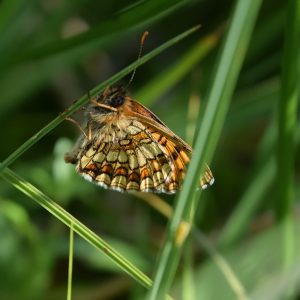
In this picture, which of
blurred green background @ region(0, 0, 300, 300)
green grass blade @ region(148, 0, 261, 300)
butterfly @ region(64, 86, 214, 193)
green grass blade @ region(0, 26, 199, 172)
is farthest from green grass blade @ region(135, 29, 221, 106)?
green grass blade @ region(148, 0, 261, 300)

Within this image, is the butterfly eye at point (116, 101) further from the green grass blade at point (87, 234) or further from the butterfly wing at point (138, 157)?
the green grass blade at point (87, 234)

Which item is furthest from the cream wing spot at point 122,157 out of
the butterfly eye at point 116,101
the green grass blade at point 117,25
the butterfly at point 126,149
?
the green grass blade at point 117,25

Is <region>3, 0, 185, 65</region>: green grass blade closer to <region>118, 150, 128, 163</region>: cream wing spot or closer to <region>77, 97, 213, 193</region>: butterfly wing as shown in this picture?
<region>77, 97, 213, 193</region>: butterfly wing

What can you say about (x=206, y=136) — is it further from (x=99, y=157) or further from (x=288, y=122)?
(x=99, y=157)

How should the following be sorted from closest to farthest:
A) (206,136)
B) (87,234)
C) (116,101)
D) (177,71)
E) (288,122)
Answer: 1. (206,136)
2. (87,234)
3. (288,122)
4. (116,101)
5. (177,71)

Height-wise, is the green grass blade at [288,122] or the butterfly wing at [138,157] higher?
the butterfly wing at [138,157]

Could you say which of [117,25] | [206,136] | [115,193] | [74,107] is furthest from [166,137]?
[115,193]
